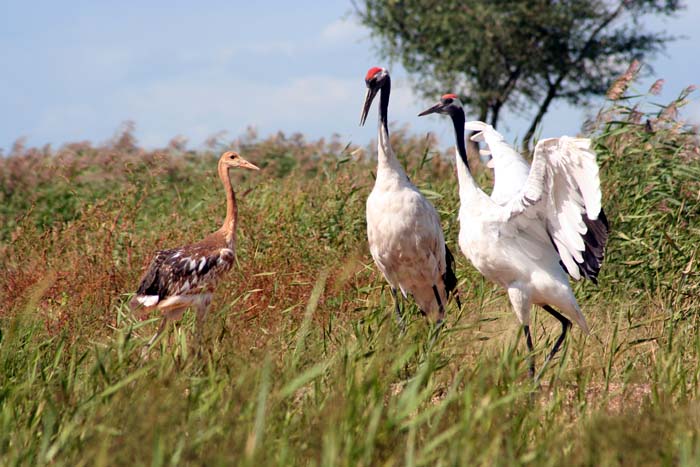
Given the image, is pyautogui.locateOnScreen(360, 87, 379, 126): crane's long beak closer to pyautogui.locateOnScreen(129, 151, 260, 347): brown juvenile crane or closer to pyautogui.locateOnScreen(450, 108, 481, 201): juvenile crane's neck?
pyautogui.locateOnScreen(450, 108, 481, 201): juvenile crane's neck

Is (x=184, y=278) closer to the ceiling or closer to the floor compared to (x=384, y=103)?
closer to the floor

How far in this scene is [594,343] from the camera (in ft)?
21.6

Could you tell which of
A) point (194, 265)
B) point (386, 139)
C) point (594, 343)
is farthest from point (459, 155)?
point (194, 265)

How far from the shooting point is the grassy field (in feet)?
12.3

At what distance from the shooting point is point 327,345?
19.1 feet

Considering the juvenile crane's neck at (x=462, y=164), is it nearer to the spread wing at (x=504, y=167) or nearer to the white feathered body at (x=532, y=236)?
the white feathered body at (x=532, y=236)

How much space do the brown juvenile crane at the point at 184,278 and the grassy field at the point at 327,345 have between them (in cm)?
18

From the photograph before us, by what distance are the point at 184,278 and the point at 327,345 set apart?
1797mm

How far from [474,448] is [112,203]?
8.15 m

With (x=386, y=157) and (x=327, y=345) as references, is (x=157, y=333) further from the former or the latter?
(x=386, y=157)

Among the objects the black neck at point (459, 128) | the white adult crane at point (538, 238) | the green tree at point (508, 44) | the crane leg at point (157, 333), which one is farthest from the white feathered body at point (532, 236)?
the green tree at point (508, 44)

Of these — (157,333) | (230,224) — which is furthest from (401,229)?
(157,333)

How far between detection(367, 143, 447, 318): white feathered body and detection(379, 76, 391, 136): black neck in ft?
0.89

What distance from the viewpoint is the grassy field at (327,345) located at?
374cm
